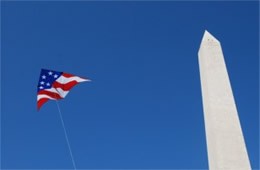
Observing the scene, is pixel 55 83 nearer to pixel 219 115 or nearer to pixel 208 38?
pixel 219 115

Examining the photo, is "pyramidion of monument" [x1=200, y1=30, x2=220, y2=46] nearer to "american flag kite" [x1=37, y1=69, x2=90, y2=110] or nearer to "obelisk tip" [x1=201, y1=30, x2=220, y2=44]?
"obelisk tip" [x1=201, y1=30, x2=220, y2=44]

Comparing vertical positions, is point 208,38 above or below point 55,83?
above

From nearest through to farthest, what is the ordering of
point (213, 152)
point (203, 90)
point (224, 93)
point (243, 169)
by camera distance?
point (243, 169)
point (213, 152)
point (224, 93)
point (203, 90)

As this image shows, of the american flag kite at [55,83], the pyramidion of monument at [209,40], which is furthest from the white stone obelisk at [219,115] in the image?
the american flag kite at [55,83]

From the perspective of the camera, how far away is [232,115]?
16.2 metres

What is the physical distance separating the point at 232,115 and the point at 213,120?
0.99 metres

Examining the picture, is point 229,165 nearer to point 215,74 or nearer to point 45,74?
point 215,74

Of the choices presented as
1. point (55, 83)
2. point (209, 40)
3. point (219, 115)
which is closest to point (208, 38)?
point (209, 40)

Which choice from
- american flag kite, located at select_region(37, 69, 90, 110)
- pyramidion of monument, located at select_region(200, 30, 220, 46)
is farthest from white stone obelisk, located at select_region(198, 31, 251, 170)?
american flag kite, located at select_region(37, 69, 90, 110)

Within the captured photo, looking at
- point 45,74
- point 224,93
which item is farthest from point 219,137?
point 45,74

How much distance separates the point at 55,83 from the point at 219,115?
8.07 metres

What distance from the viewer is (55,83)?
17078 mm

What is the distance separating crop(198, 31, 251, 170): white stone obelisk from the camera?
15.1m

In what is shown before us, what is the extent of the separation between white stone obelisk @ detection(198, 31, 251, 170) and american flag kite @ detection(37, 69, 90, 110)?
6.30 meters
